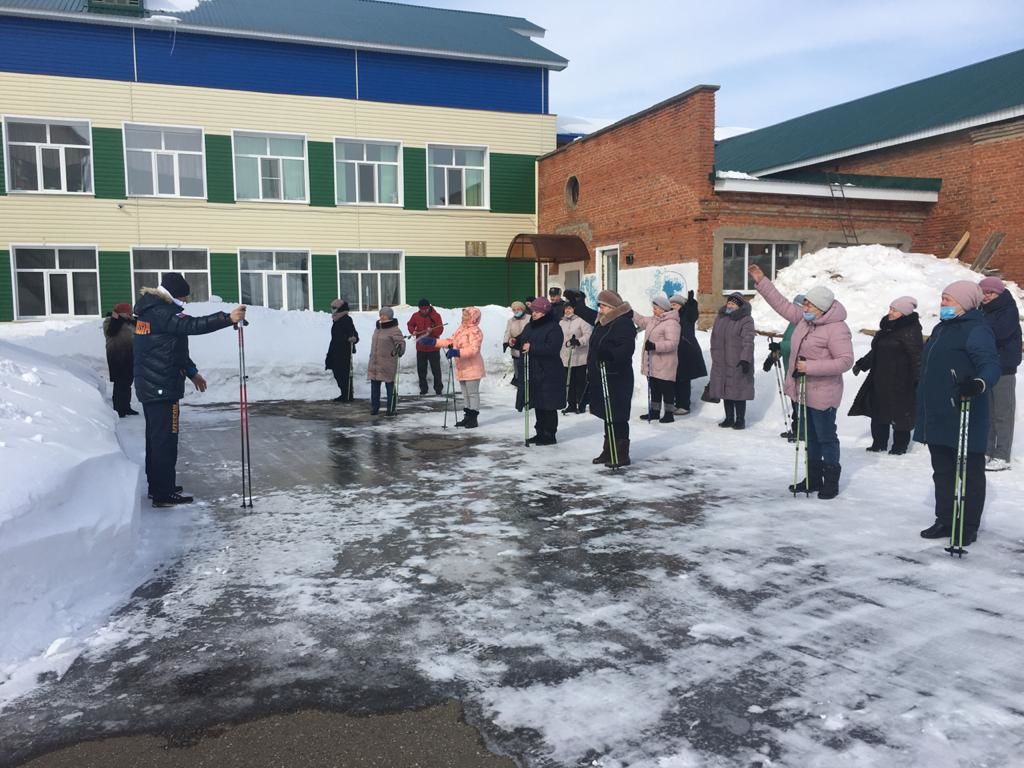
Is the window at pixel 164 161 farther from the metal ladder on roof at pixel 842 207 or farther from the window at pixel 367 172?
the metal ladder on roof at pixel 842 207

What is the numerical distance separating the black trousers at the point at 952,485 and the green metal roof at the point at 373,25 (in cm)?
2362

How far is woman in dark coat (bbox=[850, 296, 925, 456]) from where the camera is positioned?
8.64m

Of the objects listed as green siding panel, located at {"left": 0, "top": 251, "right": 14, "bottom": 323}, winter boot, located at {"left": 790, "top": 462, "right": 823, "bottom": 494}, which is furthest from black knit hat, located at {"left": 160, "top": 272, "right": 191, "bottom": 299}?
green siding panel, located at {"left": 0, "top": 251, "right": 14, "bottom": 323}

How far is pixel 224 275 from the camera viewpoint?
2452 centimetres

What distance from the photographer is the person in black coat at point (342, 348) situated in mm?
14555

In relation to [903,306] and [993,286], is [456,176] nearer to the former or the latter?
[903,306]

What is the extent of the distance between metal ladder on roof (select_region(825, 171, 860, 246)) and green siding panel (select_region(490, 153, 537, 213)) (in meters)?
11.0

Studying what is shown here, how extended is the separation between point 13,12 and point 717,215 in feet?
67.0

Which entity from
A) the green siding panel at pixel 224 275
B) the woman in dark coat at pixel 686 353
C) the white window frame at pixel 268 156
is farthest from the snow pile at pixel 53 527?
the white window frame at pixel 268 156

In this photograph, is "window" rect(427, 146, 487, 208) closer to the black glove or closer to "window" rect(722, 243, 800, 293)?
"window" rect(722, 243, 800, 293)

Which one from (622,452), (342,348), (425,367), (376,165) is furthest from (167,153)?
(622,452)

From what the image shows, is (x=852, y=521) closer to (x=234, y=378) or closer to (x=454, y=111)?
(x=234, y=378)

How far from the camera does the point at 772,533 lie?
6.08m

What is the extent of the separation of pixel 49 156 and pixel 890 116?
85.2 feet
